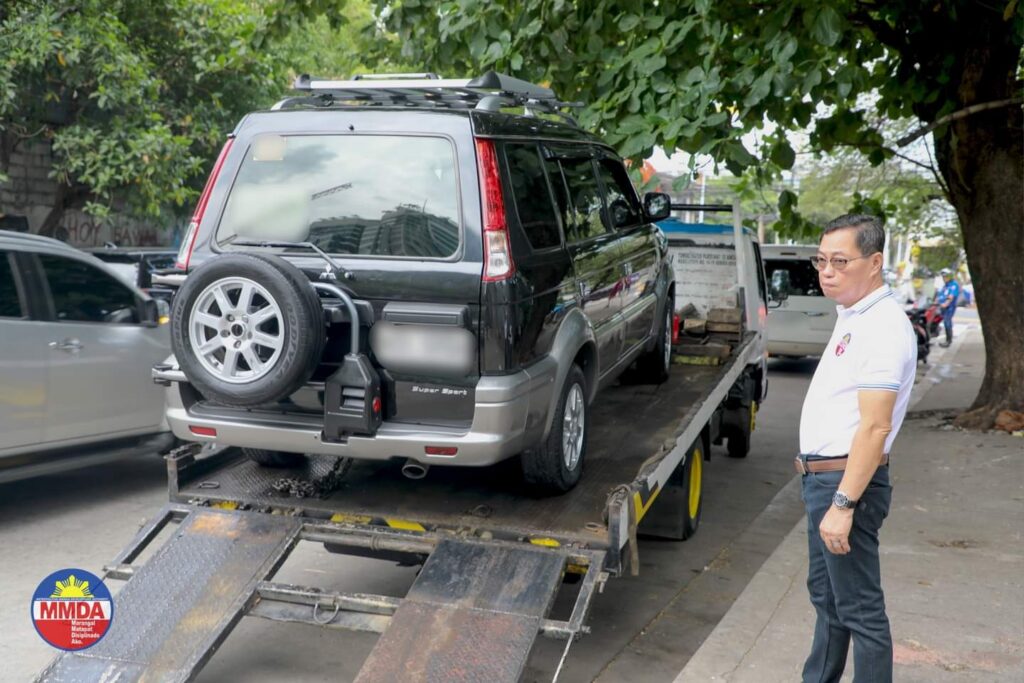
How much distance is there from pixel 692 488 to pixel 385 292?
3326 mm

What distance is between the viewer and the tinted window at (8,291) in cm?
684

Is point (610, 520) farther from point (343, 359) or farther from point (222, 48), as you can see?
point (222, 48)

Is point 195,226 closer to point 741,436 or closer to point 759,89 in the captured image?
point 759,89

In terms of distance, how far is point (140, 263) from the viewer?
371 inches

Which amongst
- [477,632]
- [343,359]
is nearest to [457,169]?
[343,359]

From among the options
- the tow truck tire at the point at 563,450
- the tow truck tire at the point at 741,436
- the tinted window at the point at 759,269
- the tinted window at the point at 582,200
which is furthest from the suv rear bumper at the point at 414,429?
the tinted window at the point at 759,269

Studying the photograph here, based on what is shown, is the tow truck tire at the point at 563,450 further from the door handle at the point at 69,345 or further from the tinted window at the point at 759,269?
the tinted window at the point at 759,269

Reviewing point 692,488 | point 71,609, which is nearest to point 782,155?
point 692,488

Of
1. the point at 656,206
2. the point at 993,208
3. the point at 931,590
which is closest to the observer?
the point at 931,590

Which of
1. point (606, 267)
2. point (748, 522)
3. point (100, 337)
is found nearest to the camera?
point (606, 267)

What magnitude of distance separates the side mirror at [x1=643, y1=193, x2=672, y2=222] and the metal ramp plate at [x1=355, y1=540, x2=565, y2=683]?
12.0 ft

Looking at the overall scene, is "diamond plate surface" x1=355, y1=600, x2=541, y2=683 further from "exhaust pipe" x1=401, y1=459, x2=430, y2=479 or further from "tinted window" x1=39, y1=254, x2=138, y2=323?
"tinted window" x1=39, y1=254, x2=138, y2=323

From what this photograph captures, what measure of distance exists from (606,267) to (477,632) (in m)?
2.57

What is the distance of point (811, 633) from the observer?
5305 mm
